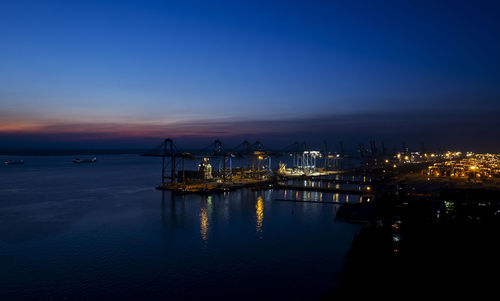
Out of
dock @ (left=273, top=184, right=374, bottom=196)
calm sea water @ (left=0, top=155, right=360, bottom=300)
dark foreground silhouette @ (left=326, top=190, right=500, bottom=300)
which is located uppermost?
dark foreground silhouette @ (left=326, top=190, right=500, bottom=300)

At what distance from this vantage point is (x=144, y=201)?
72.8 feet

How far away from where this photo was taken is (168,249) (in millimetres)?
12453

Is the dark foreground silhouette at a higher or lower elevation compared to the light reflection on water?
higher

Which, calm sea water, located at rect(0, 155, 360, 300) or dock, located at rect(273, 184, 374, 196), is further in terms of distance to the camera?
dock, located at rect(273, 184, 374, 196)

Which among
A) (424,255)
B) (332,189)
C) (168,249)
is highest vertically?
(424,255)

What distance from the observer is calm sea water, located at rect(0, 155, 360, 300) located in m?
9.17

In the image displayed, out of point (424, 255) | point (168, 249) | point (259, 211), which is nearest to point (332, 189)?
point (259, 211)

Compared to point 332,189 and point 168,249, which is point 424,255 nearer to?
point 168,249

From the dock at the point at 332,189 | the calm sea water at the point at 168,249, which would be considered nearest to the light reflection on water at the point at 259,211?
the calm sea water at the point at 168,249

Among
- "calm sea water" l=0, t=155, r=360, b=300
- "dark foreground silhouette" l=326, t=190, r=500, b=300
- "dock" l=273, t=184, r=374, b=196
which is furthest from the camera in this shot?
"dock" l=273, t=184, r=374, b=196

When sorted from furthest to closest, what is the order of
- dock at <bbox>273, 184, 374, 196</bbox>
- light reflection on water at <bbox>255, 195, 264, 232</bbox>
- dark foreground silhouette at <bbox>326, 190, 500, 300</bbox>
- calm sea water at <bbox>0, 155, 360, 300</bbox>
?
dock at <bbox>273, 184, 374, 196</bbox>
light reflection on water at <bbox>255, 195, 264, 232</bbox>
calm sea water at <bbox>0, 155, 360, 300</bbox>
dark foreground silhouette at <bbox>326, 190, 500, 300</bbox>

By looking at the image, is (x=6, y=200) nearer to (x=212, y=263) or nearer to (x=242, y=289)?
(x=212, y=263)

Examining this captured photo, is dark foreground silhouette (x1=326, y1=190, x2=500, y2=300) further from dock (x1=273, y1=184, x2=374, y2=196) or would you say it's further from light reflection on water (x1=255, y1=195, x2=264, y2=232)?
dock (x1=273, y1=184, x2=374, y2=196)

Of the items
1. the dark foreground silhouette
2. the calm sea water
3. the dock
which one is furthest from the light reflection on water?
the dock
